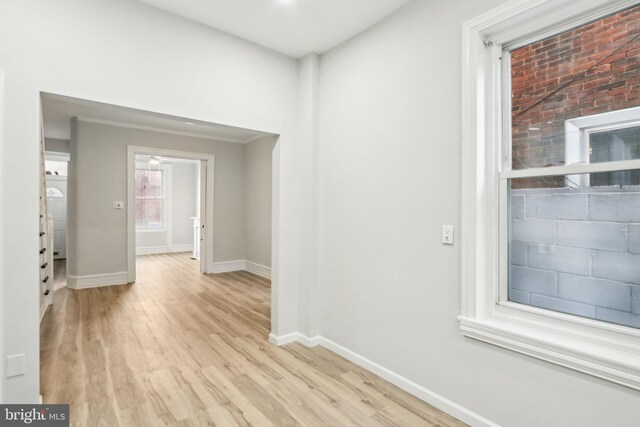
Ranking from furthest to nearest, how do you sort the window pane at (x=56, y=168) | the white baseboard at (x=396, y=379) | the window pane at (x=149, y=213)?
the window pane at (x=56, y=168)
the window pane at (x=149, y=213)
the white baseboard at (x=396, y=379)

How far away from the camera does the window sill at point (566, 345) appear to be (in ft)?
4.57

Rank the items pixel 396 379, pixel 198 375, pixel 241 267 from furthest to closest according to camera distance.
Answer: pixel 241 267 → pixel 198 375 → pixel 396 379

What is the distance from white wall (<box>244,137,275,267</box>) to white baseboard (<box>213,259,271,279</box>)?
8cm

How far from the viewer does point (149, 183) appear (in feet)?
27.8

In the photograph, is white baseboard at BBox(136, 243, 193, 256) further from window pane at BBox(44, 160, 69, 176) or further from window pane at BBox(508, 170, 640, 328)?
window pane at BBox(508, 170, 640, 328)

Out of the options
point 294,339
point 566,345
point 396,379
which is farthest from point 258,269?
point 566,345

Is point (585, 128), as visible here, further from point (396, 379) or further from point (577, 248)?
point (396, 379)

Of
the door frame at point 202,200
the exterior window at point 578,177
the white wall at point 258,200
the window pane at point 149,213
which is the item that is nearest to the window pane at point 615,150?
the exterior window at point 578,177

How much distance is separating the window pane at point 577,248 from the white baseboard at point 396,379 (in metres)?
0.73

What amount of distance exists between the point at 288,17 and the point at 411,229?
1.79 metres

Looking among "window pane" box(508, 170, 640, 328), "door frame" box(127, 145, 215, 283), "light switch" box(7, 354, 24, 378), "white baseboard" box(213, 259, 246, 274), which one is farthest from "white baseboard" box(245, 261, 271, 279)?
"window pane" box(508, 170, 640, 328)

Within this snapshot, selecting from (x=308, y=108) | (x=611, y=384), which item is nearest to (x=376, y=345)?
(x=611, y=384)

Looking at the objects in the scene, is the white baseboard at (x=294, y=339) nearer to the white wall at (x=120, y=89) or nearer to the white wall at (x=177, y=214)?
the white wall at (x=120, y=89)

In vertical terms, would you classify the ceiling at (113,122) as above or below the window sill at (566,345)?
above
